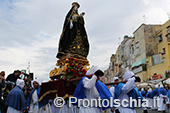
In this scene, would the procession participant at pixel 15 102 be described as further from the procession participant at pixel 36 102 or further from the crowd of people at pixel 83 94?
the procession participant at pixel 36 102

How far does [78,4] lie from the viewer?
9531 millimetres

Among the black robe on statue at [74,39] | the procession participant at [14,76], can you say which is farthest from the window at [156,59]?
the procession participant at [14,76]

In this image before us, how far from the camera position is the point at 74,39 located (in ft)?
28.6

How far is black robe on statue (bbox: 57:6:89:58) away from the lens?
8.45 metres

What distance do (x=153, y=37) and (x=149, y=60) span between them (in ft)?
18.2

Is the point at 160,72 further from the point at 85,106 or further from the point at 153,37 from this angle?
the point at 85,106

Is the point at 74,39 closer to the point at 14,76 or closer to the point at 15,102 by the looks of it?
the point at 14,76

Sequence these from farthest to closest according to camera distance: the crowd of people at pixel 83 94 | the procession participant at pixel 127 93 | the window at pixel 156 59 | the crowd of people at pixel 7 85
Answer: the window at pixel 156 59 < the crowd of people at pixel 7 85 < the procession participant at pixel 127 93 < the crowd of people at pixel 83 94

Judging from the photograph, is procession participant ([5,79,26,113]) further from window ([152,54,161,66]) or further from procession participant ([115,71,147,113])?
window ([152,54,161,66])

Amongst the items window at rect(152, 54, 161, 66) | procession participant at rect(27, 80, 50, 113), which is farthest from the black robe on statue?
window at rect(152, 54, 161, 66)

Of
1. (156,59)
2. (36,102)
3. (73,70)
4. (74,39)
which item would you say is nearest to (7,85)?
(36,102)

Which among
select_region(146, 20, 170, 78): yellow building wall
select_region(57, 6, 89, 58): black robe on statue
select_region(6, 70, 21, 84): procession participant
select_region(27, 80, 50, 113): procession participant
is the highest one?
select_region(146, 20, 170, 78): yellow building wall

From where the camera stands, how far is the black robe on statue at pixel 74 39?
8445mm

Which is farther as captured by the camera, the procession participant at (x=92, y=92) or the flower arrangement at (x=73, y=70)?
the flower arrangement at (x=73, y=70)
